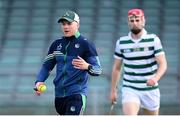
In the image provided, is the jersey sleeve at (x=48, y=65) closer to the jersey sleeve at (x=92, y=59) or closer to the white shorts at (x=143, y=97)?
the jersey sleeve at (x=92, y=59)

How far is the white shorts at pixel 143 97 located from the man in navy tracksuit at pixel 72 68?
923 millimetres

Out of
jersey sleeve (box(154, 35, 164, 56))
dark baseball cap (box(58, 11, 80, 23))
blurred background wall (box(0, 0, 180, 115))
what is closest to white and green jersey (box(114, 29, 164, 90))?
jersey sleeve (box(154, 35, 164, 56))

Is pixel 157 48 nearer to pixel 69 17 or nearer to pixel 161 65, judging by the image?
pixel 161 65

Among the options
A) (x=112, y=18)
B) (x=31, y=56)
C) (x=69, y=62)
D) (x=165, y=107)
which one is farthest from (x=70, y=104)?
(x=112, y=18)

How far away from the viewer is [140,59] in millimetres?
7328

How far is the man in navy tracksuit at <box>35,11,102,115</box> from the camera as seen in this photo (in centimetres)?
644

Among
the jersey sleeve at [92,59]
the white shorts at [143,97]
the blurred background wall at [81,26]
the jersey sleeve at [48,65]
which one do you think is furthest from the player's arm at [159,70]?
the blurred background wall at [81,26]

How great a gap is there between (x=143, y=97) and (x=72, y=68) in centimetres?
135

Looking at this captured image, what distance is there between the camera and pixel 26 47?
19.2m

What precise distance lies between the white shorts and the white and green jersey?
0.06 metres

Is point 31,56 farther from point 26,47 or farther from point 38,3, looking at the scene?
point 38,3

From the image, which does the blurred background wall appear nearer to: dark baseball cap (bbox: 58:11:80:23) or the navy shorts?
the navy shorts

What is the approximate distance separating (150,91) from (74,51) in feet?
4.54

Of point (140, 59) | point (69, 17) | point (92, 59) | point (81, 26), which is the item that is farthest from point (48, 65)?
point (81, 26)
